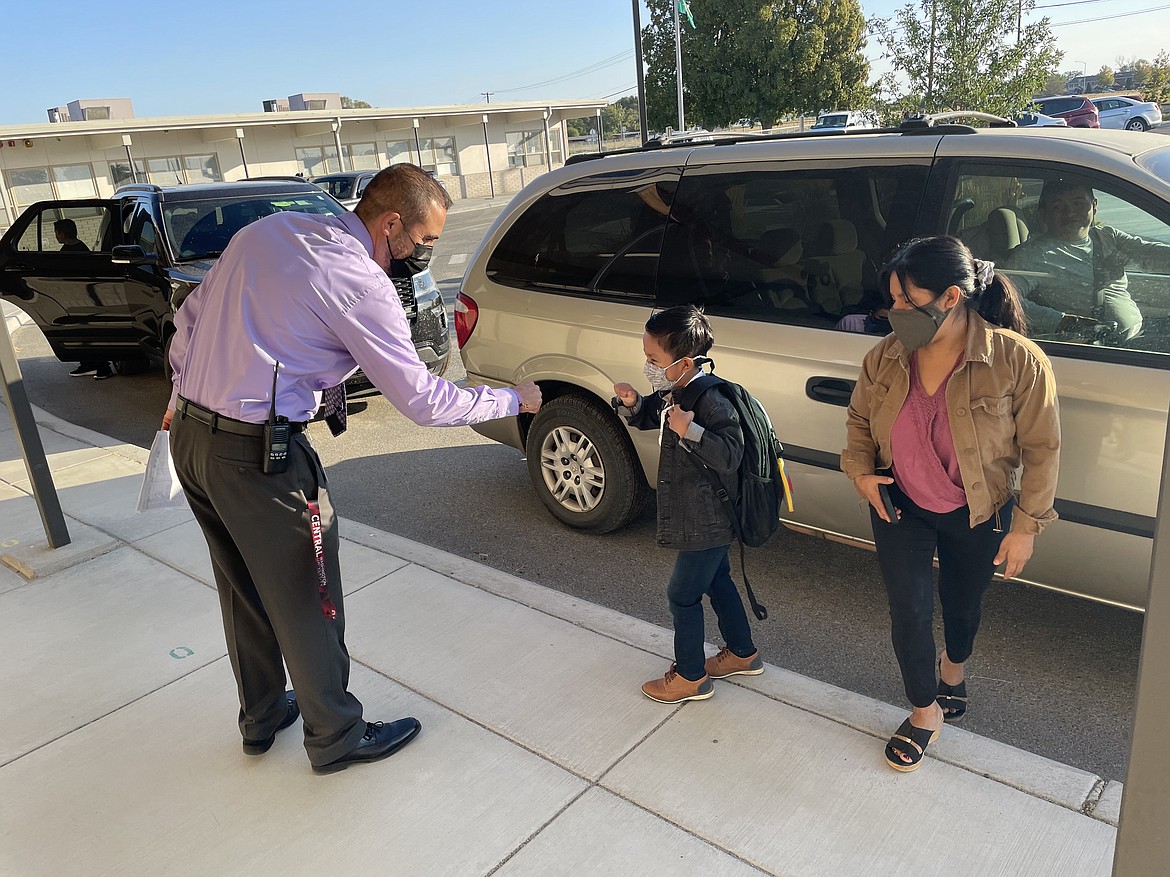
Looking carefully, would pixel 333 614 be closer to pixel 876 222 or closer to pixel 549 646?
pixel 549 646

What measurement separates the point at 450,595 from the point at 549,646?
0.67 metres

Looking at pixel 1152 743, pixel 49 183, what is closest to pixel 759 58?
pixel 49 183

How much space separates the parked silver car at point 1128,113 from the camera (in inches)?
1103

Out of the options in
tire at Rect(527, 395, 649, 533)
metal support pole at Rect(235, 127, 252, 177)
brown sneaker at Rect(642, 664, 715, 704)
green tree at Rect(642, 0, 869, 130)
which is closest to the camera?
brown sneaker at Rect(642, 664, 715, 704)

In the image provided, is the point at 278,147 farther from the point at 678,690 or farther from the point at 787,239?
the point at 678,690

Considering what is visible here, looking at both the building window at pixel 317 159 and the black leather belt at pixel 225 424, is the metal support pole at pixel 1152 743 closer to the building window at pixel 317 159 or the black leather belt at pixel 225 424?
the black leather belt at pixel 225 424

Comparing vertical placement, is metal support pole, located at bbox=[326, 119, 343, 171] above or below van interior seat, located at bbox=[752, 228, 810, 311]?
above

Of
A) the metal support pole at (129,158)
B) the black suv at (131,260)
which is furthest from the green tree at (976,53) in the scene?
the metal support pole at (129,158)

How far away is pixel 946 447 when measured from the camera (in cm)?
258

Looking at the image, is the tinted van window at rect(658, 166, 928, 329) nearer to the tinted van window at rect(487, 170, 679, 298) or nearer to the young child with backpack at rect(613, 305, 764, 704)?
the tinted van window at rect(487, 170, 679, 298)

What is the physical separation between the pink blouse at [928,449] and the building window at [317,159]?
34.4 m

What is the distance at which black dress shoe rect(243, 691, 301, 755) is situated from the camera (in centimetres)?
300

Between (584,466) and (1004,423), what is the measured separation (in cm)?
239

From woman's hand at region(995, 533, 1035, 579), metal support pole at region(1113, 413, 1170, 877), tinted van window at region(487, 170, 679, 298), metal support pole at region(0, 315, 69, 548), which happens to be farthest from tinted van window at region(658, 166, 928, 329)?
metal support pole at region(0, 315, 69, 548)
